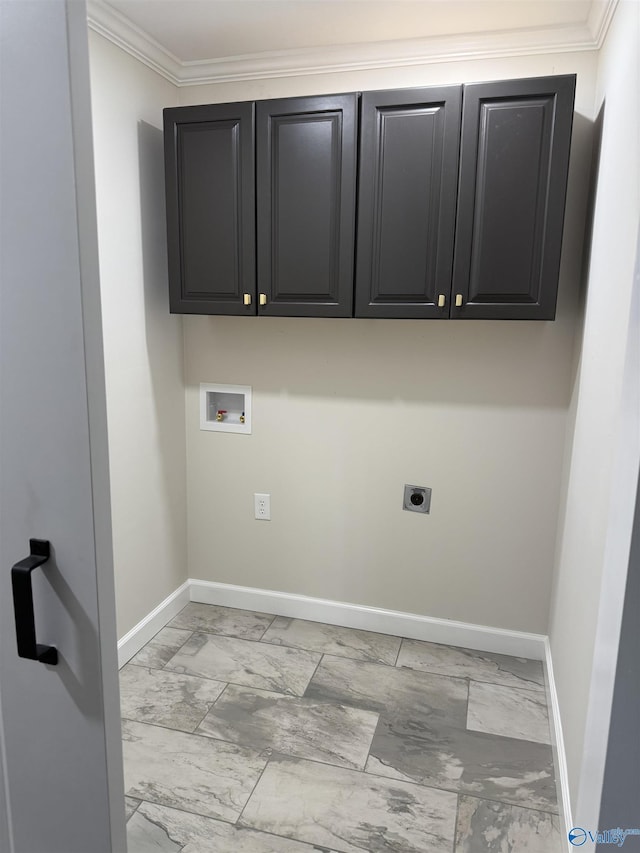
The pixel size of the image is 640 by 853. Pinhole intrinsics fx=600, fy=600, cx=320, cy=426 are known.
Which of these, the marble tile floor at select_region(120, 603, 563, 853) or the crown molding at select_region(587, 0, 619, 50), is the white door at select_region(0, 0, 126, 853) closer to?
the marble tile floor at select_region(120, 603, 563, 853)

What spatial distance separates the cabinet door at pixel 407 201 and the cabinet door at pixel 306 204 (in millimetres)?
66

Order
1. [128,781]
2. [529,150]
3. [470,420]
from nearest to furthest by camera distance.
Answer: [128,781]
[529,150]
[470,420]

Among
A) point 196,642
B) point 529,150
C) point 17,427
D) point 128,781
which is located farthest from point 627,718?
point 196,642

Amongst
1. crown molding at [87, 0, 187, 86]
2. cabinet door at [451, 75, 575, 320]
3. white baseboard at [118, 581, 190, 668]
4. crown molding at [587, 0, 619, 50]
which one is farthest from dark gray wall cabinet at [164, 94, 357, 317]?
white baseboard at [118, 581, 190, 668]

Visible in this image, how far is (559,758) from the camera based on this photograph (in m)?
1.94

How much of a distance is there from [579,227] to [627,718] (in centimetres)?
197

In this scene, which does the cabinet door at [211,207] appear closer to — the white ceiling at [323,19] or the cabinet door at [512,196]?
the white ceiling at [323,19]

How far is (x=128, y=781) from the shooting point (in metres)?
1.93

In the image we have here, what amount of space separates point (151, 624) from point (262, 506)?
0.73 meters

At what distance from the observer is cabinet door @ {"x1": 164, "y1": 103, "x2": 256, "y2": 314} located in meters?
2.40

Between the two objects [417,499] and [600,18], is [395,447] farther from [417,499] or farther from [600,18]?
[600,18]

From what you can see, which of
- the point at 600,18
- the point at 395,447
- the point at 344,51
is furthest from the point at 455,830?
the point at 344,51

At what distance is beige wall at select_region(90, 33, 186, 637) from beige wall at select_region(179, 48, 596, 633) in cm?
20

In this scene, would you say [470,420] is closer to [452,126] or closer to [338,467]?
[338,467]
